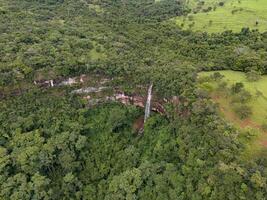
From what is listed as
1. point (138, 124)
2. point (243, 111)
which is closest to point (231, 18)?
point (138, 124)

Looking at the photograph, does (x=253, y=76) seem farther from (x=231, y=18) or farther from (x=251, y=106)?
(x=231, y=18)

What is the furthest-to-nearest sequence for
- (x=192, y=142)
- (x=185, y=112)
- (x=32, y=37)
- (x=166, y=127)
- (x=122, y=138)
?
(x=32, y=37)
(x=122, y=138)
(x=166, y=127)
(x=185, y=112)
(x=192, y=142)

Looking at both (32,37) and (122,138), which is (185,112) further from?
(32,37)

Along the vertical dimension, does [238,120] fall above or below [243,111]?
below

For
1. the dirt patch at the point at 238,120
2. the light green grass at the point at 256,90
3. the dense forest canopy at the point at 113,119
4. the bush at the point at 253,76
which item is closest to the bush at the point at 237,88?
the light green grass at the point at 256,90

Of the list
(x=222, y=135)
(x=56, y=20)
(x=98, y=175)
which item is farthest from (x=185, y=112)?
(x=56, y=20)

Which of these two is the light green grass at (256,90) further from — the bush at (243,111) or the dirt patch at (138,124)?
the dirt patch at (138,124)

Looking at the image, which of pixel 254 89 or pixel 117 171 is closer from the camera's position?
pixel 254 89
